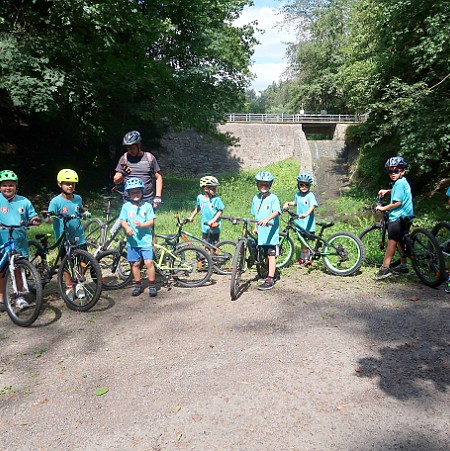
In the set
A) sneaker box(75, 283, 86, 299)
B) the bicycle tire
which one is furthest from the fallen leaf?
the bicycle tire

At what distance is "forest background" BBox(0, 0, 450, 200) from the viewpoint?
11570 millimetres

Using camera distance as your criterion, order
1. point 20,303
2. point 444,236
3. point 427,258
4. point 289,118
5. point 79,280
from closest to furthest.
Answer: point 20,303 < point 79,280 < point 427,258 < point 444,236 < point 289,118

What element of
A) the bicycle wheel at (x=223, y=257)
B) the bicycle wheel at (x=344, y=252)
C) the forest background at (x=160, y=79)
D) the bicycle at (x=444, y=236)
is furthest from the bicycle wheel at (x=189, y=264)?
the forest background at (x=160, y=79)

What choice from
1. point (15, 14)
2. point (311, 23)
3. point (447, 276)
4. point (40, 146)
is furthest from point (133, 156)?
point (311, 23)

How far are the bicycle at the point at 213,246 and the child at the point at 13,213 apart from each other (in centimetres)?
195

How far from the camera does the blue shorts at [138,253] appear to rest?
5.89 m

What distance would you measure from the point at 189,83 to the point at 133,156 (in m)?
13.7

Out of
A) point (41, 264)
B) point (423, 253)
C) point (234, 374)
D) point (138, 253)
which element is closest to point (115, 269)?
point (138, 253)

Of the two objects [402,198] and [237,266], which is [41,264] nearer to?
[237,266]

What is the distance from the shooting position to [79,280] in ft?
17.7

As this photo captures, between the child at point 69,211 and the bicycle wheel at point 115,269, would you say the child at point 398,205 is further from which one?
the child at point 69,211

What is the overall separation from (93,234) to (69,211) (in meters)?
2.36

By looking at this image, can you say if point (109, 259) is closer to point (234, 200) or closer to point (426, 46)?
point (426, 46)

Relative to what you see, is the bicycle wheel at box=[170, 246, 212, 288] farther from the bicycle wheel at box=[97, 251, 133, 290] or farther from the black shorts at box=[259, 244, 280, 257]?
the black shorts at box=[259, 244, 280, 257]
